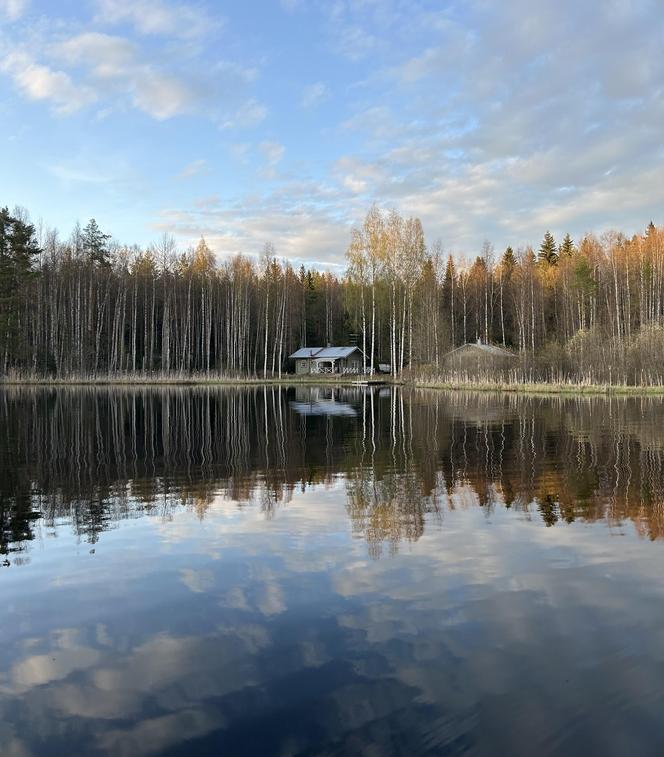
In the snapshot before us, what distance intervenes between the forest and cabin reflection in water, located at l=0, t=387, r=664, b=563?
22.2 metres

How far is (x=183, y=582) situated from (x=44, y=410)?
78.7 ft

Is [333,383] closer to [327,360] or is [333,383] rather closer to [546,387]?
[327,360]

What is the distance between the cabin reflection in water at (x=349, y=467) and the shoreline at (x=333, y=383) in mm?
11019

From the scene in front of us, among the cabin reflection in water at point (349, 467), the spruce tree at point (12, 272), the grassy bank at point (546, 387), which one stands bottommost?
the cabin reflection in water at point (349, 467)

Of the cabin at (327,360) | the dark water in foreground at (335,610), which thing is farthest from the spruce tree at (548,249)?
the dark water in foreground at (335,610)

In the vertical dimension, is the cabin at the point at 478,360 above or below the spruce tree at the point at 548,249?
below

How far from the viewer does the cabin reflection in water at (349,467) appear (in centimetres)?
916

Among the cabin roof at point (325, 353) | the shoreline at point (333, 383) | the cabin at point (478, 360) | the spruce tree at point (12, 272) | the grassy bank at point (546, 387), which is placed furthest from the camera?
the cabin roof at point (325, 353)

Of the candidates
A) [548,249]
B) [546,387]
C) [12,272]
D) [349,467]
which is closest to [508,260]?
[548,249]

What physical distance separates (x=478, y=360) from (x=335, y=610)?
3963 centimetres

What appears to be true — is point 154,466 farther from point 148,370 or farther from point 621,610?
point 148,370

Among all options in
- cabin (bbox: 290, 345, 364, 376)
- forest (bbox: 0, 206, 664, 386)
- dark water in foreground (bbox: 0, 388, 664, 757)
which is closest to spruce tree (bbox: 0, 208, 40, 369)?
forest (bbox: 0, 206, 664, 386)

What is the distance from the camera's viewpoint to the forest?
2009 inches

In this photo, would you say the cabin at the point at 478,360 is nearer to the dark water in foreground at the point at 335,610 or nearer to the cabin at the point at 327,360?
the cabin at the point at 327,360
